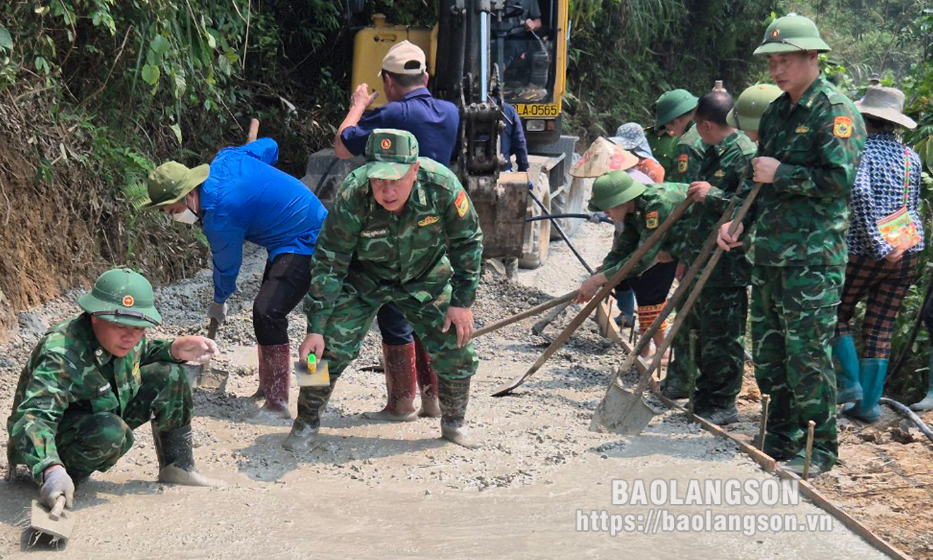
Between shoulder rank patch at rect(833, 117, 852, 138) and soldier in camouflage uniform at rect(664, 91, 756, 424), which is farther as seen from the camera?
soldier in camouflage uniform at rect(664, 91, 756, 424)

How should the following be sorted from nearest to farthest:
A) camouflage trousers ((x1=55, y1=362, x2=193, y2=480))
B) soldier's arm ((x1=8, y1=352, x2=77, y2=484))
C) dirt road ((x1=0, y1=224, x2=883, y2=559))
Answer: soldier's arm ((x1=8, y1=352, x2=77, y2=484))
dirt road ((x1=0, y1=224, x2=883, y2=559))
camouflage trousers ((x1=55, y1=362, x2=193, y2=480))

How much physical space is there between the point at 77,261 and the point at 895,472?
523 cm

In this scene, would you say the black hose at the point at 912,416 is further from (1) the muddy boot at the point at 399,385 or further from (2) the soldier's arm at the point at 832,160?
(1) the muddy boot at the point at 399,385

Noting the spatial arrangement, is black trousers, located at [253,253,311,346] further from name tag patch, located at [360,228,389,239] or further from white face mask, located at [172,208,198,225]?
name tag patch, located at [360,228,389,239]

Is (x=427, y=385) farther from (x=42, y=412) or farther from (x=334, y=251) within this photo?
(x=42, y=412)

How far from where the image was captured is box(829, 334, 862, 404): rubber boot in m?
5.86

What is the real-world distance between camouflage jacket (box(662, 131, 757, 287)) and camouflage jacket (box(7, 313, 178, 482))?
295cm

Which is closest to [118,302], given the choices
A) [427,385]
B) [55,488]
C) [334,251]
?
[55,488]

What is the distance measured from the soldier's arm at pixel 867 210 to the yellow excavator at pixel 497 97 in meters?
3.07

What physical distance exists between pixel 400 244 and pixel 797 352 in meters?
1.81

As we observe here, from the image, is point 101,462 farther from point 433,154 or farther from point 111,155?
point 111,155

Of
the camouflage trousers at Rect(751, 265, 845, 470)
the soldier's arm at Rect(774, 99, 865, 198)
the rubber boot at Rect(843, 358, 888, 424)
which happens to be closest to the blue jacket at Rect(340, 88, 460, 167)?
the camouflage trousers at Rect(751, 265, 845, 470)

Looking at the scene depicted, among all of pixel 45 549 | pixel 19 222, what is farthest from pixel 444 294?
pixel 19 222

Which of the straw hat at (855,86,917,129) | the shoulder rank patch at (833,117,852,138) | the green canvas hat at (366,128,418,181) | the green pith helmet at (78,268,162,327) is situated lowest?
the green pith helmet at (78,268,162,327)
